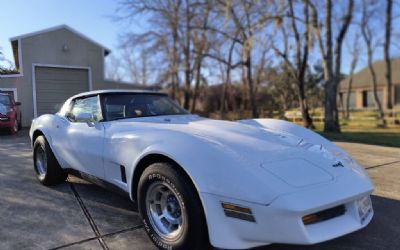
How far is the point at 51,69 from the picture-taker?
53.0ft

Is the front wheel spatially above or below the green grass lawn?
above

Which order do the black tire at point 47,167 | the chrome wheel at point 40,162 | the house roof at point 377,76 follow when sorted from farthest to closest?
the house roof at point 377,76 < the chrome wheel at point 40,162 < the black tire at point 47,167

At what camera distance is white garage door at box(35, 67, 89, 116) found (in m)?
15.7

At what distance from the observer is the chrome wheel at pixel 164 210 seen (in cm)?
320

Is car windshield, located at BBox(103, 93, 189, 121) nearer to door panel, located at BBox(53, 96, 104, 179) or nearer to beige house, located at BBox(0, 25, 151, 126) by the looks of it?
door panel, located at BBox(53, 96, 104, 179)

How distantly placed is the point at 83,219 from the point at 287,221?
2.34 metres

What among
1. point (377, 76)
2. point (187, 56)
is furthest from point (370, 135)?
point (377, 76)

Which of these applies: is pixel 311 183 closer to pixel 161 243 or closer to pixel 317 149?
pixel 317 149

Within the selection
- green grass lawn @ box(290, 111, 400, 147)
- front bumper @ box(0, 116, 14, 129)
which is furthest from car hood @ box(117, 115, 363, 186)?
front bumper @ box(0, 116, 14, 129)

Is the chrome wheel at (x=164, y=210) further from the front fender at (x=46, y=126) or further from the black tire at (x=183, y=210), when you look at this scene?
the front fender at (x=46, y=126)

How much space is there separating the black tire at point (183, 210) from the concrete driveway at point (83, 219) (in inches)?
12.3

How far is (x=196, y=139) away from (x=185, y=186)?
456 millimetres

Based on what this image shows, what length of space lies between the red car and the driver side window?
7.98 m

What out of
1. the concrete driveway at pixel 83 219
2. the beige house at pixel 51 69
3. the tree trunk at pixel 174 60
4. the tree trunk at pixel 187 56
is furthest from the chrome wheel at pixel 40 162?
the tree trunk at pixel 174 60
